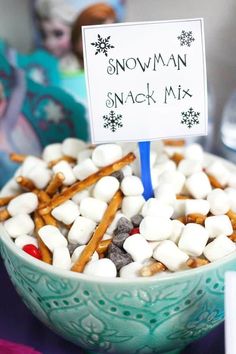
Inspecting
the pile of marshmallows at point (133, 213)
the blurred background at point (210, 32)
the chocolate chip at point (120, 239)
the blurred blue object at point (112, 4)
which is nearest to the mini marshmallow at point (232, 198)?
the pile of marshmallows at point (133, 213)

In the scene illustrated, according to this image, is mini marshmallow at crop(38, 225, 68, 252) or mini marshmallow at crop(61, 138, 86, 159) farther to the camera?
mini marshmallow at crop(61, 138, 86, 159)

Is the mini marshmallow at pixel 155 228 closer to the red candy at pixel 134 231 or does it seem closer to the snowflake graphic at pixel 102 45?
the red candy at pixel 134 231

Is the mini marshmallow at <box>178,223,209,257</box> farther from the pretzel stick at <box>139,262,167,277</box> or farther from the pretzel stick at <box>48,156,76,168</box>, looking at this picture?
the pretzel stick at <box>48,156,76,168</box>

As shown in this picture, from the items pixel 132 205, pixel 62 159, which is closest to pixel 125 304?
pixel 132 205

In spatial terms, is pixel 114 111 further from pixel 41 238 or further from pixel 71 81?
pixel 71 81

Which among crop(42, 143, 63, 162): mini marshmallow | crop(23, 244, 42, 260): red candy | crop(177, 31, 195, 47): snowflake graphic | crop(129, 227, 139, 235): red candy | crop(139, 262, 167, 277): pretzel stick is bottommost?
crop(139, 262, 167, 277): pretzel stick

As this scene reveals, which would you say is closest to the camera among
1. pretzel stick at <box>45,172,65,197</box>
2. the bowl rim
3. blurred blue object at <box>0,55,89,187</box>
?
the bowl rim

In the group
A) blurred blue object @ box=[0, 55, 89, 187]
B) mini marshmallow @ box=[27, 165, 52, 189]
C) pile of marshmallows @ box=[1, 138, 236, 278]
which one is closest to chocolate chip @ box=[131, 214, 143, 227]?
pile of marshmallows @ box=[1, 138, 236, 278]
